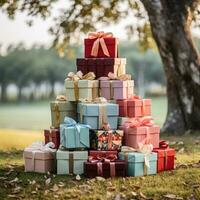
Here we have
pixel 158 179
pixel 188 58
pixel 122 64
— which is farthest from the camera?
pixel 188 58

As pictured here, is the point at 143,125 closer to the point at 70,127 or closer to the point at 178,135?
the point at 70,127

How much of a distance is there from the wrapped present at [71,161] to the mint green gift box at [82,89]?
0.76 metres

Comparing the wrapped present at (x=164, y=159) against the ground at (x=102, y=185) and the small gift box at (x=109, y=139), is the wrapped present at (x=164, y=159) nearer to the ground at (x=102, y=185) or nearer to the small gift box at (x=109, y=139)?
the ground at (x=102, y=185)

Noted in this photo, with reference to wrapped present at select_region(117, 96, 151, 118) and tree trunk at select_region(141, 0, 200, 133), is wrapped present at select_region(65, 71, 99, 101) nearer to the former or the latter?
wrapped present at select_region(117, 96, 151, 118)

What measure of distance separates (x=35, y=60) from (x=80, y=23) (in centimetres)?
1545

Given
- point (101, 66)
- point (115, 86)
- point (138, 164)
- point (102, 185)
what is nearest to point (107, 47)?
point (101, 66)

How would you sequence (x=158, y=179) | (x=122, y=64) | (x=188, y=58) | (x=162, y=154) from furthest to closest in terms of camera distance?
(x=188, y=58), (x=122, y=64), (x=162, y=154), (x=158, y=179)

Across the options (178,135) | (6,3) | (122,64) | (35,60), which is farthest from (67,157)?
(35,60)

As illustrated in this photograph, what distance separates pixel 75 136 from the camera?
671cm

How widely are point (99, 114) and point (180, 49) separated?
4.84 meters

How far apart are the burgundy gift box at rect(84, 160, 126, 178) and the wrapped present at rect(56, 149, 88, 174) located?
0.19 meters

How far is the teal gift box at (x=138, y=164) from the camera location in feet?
21.6

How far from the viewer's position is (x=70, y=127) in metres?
6.78

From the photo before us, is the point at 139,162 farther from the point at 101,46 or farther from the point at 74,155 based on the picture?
the point at 101,46
